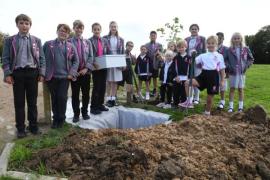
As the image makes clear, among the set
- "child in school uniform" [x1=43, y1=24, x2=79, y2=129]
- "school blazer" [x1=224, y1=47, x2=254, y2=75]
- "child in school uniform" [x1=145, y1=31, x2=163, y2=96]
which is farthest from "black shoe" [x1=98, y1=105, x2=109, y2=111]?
"school blazer" [x1=224, y1=47, x2=254, y2=75]

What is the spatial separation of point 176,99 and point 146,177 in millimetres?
4846

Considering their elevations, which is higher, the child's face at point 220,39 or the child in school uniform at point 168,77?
the child's face at point 220,39

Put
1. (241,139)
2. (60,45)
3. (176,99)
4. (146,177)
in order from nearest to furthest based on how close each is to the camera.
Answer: (146,177) → (241,139) → (60,45) → (176,99)

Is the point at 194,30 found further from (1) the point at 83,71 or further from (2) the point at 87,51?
(1) the point at 83,71

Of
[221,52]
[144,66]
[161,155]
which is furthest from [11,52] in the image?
[221,52]

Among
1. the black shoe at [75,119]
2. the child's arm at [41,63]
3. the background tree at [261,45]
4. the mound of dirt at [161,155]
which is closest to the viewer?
the mound of dirt at [161,155]

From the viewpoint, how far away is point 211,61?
8.59 m

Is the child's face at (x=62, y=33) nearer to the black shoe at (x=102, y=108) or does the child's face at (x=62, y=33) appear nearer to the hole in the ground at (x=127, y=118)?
the hole in the ground at (x=127, y=118)

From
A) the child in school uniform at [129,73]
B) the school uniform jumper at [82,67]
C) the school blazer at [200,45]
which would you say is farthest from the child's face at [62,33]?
the school blazer at [200,45]

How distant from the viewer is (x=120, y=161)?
4969 millimetres

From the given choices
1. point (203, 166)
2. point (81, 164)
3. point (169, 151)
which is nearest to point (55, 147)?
point (81, 164)

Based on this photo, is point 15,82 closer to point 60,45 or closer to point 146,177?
point 60,45

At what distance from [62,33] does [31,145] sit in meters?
2.15

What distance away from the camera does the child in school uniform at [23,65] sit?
660 centimetres
